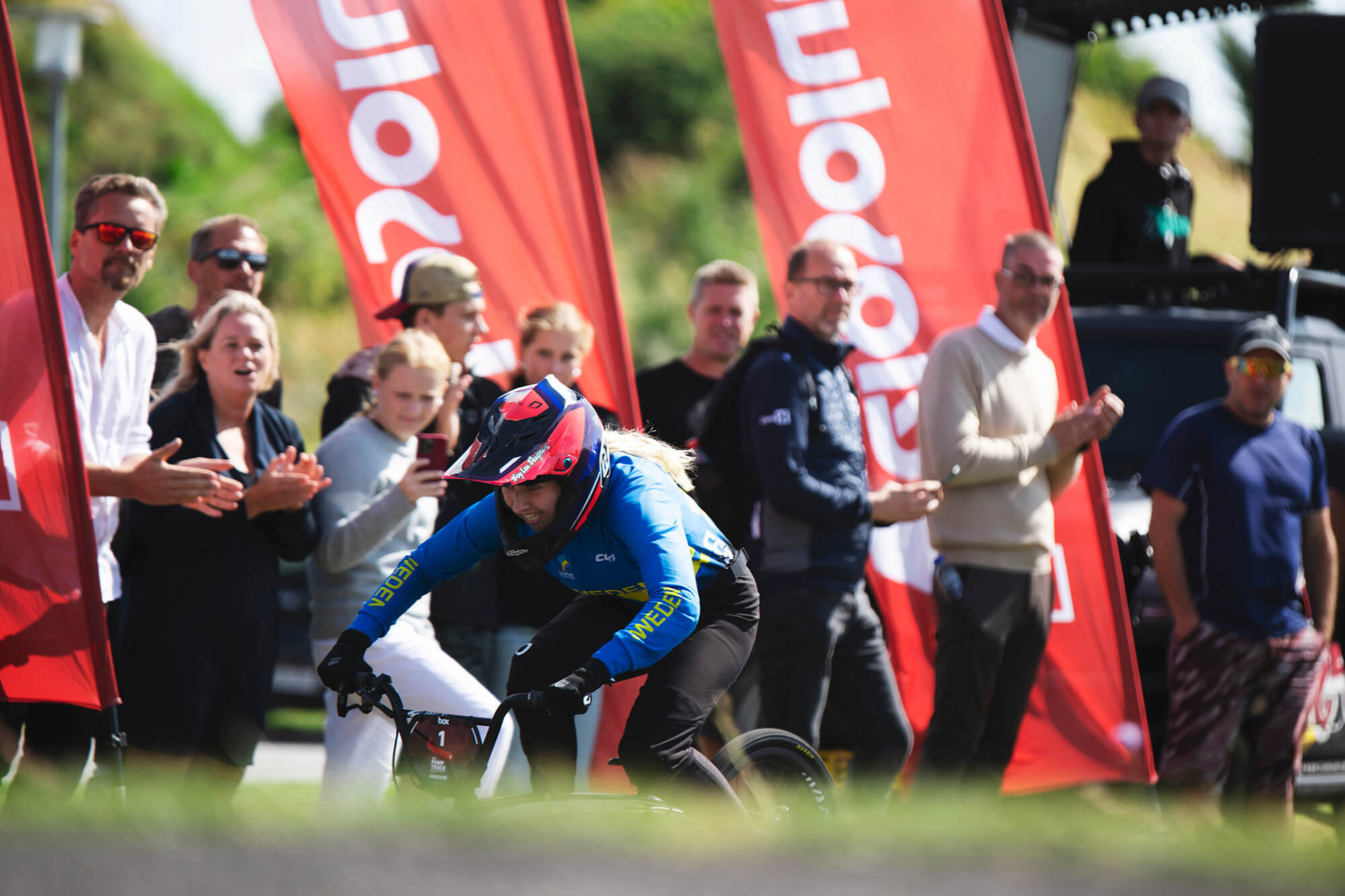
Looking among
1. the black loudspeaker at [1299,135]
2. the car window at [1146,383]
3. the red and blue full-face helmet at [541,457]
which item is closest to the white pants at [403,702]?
the red and blue full-face helmet at [541,457]

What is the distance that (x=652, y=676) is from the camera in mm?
4469

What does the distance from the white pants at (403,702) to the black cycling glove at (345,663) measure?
0.88m

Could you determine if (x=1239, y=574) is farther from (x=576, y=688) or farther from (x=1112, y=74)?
(x=1112, y=74)

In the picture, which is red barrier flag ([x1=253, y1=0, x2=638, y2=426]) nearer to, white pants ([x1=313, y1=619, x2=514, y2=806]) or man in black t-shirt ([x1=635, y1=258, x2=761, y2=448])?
man in black t-shirt ([x1=635, y1=258, x2=761, y2=448])

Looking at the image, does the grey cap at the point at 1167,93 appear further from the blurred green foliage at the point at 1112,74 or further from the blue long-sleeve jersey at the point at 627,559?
the blurred green foliage at the point at 1112,74

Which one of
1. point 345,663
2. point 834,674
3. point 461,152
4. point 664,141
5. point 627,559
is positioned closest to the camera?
point 345,663

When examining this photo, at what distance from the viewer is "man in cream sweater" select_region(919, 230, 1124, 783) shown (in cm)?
629

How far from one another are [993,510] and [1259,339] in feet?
5.08

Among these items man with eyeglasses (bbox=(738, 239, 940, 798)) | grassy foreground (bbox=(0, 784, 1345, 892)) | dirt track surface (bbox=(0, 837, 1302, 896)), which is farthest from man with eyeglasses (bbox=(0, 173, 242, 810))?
dirt track surface (bbox=(0, 837, 1302, 896))

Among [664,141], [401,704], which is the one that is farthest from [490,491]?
[664,141]

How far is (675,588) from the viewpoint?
4.13 meters

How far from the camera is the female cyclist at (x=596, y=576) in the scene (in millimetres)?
4043

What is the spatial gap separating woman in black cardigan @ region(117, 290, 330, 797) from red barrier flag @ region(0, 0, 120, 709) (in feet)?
1.21

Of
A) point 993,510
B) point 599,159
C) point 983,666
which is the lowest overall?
point 983,666
